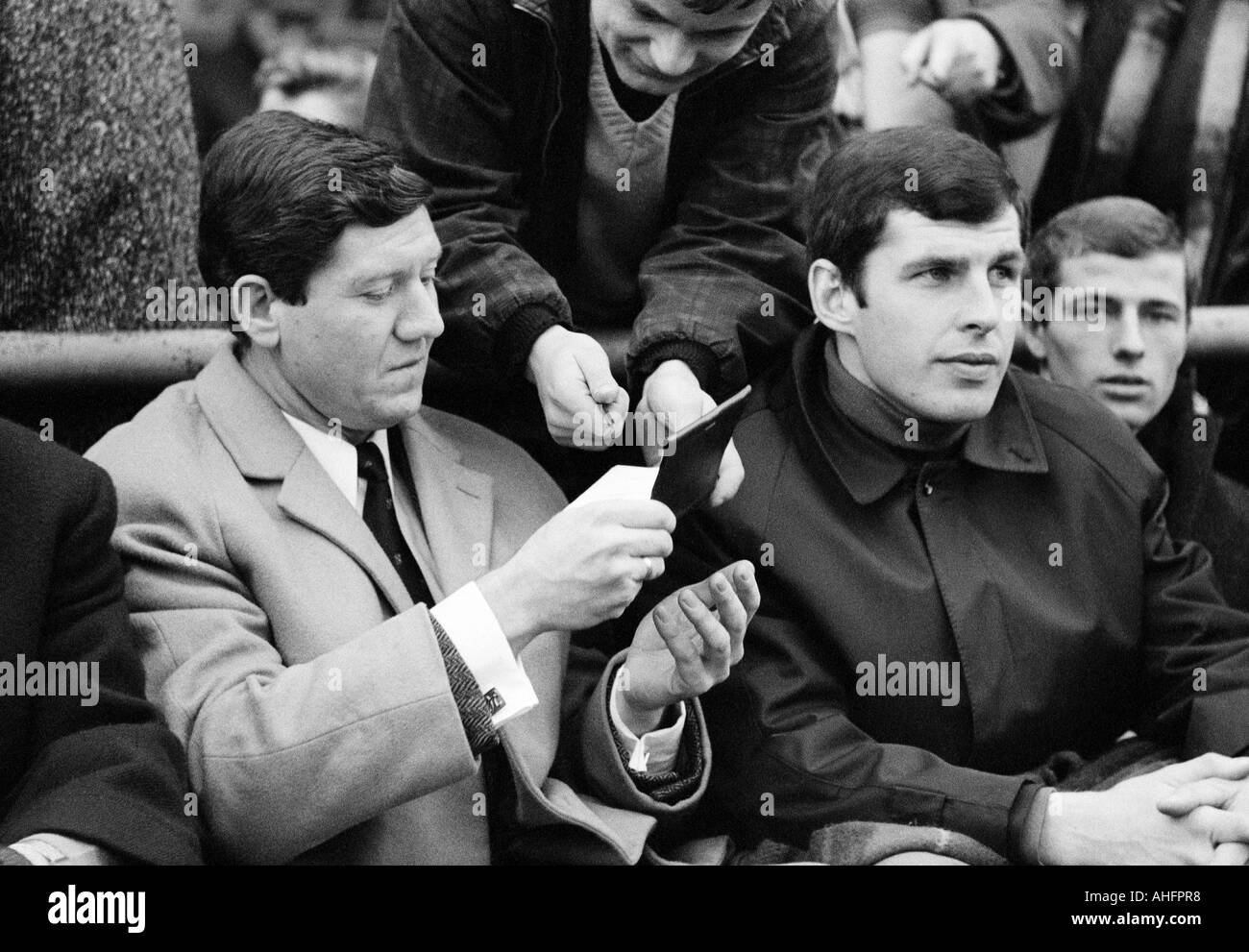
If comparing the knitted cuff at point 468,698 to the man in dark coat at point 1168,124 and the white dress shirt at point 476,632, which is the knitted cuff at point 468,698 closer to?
the white dress shirt at point 476,632

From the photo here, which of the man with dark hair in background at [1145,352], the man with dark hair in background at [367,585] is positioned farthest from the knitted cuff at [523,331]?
the man with dark hair in background at [1145,352]

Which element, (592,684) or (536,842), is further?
(592,684)

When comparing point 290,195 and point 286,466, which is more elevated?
point 290,195

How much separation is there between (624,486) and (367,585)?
415 millimetres

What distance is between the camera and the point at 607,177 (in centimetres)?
328

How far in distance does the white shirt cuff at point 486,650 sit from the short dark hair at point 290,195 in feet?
1.85

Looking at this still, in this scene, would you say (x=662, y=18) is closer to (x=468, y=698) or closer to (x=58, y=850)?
(x=468, y=698)

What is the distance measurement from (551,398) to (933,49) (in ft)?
5.13

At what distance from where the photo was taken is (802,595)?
2900 mm

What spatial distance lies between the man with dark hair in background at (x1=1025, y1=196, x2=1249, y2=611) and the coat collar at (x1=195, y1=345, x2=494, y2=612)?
124 centimetres

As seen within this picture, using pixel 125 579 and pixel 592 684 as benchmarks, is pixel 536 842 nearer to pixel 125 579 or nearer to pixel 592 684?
pixel 592 684

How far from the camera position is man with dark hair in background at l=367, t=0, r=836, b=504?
303 centimetres
